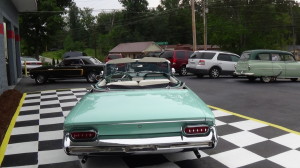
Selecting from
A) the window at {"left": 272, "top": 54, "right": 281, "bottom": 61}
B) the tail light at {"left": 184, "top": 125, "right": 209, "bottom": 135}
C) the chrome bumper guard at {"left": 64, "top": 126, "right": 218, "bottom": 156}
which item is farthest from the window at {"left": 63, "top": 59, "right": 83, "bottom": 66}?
the tail light at {"left": 184, "top": 125, "right": 209, "bottom": 135}

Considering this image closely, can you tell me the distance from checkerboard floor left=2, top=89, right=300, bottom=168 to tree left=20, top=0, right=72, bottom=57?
31.1m

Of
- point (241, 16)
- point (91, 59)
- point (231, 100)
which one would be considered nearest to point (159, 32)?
point (241, 16)

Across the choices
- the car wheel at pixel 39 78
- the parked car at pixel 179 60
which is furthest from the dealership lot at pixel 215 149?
the parked car at pixel 179 60

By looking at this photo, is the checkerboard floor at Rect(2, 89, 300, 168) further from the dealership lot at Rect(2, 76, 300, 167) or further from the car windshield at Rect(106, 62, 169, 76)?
the car windshield at Rect(106, 62, 169, 76)

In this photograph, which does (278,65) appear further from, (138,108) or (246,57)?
(138,108)

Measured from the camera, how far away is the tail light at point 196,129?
3.42m

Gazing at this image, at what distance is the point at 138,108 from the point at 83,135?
0.72m

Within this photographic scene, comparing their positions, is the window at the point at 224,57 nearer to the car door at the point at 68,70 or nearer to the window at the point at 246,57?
the window at the point at 246,57

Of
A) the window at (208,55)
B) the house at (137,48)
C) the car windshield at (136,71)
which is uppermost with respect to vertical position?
the house at (137,48)

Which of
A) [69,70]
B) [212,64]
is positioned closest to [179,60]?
[212,64]

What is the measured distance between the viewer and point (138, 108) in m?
3.68

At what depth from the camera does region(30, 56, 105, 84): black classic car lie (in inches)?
581

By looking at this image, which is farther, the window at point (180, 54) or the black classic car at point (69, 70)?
the window at point (180, 54)

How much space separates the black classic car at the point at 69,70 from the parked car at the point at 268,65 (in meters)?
7.03
